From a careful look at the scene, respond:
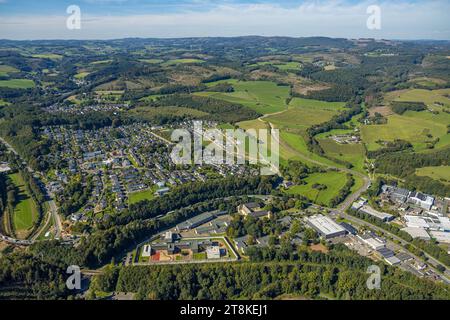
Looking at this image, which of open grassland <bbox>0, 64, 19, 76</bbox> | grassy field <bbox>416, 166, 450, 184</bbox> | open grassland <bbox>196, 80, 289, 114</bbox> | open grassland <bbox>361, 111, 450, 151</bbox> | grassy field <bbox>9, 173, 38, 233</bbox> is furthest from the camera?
open grassland <bbox>0, 64, 19, 76</bbox>

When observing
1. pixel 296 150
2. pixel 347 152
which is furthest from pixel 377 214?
pixel 296 150

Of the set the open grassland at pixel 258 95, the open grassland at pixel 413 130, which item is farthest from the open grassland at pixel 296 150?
the open grassland at pixel 258 95

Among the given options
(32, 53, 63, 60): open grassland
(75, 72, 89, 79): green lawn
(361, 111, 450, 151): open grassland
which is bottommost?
(361, 111, 450, 151): open grassland

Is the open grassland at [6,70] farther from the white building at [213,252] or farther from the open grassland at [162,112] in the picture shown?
the white building at [213,252]

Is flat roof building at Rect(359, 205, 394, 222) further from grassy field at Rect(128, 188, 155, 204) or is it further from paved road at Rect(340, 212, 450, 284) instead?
grassy field at Rect(128, 188, 155, 204)

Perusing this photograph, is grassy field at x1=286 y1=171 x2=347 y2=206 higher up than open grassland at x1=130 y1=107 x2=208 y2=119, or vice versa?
open grassland at x1=130 y1=107 x2=208 y2=119

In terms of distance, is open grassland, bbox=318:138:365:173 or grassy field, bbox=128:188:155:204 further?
open grassland, bbox=318:138:365:173

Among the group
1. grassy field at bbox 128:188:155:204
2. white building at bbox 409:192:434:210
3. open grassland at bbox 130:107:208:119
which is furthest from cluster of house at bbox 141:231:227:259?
open grassland at bbox 130:107:208:119
